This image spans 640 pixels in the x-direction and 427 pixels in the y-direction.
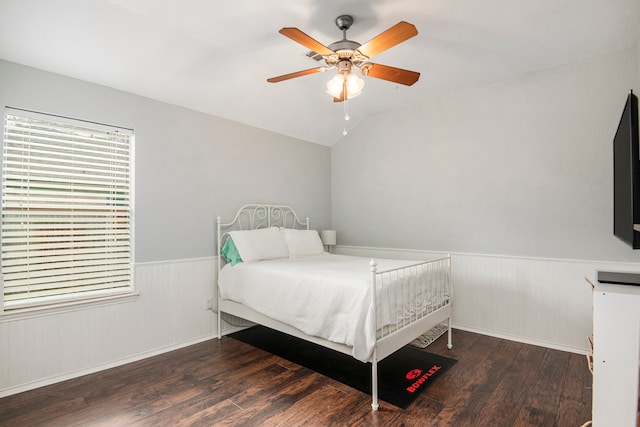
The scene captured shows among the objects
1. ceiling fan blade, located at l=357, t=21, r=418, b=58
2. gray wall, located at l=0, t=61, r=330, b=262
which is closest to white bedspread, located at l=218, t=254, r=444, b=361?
gray wall, located at l=0, t=61, r=330, b=262

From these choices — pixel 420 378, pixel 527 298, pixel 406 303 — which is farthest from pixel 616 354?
pixel 527 298

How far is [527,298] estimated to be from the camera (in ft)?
11.1

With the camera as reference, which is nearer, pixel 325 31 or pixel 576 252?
pixel 325 31

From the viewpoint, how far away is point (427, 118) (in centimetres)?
403

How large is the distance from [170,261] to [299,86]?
230 cm

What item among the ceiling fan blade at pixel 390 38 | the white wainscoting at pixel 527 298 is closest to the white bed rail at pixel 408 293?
the white wainscoting at pixel 527 298

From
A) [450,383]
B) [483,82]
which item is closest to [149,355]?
[450,383]

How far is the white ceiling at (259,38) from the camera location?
90.9 inches

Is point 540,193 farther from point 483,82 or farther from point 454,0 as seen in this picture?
point 454,0

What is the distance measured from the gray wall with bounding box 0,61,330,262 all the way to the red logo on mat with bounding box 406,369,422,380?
2.31m

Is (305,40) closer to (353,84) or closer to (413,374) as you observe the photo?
(353,84)

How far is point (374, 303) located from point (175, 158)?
7.97 ft

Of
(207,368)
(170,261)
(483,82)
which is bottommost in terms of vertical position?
(207,368)

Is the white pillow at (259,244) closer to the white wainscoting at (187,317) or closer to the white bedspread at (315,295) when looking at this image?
the white bedspread at (315,295)
